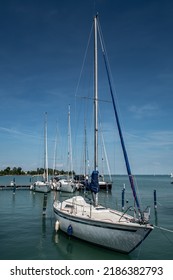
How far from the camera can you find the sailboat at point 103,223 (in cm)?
1480

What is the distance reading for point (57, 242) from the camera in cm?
1930

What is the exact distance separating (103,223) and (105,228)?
310 millimetres

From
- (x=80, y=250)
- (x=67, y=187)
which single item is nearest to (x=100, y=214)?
(x=80, y=250)

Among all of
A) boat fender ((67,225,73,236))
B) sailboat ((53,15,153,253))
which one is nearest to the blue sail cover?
sailboat ((53,15,153,253))

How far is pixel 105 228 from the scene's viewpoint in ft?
51.8

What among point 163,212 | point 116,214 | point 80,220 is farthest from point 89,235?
point 163,212

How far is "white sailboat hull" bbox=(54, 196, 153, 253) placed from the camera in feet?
48.4

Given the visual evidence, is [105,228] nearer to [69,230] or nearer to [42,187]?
[69,230]

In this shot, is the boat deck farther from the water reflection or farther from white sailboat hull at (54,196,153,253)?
the water reflection

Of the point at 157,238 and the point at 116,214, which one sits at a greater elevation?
the point at 116,214

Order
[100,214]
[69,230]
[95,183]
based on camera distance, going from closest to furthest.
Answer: [100,214]
[69,230]
[95,183]
